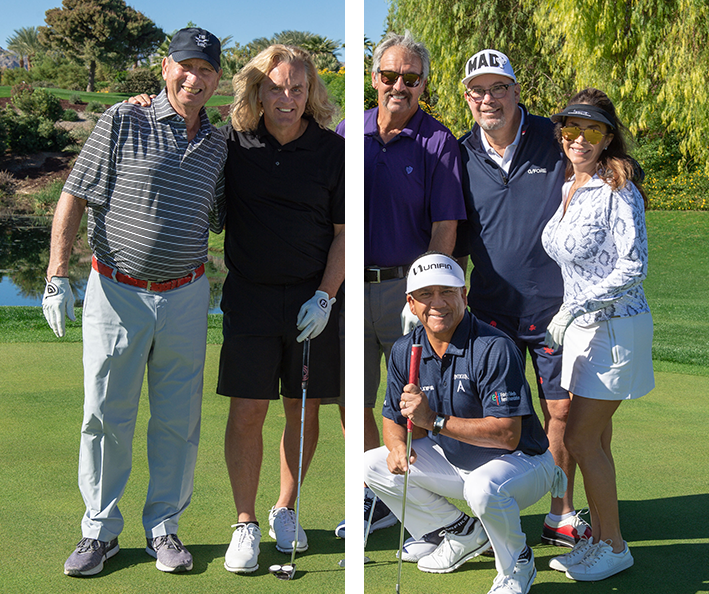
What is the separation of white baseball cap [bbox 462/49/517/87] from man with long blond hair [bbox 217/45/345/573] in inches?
22.0

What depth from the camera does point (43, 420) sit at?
3.87m

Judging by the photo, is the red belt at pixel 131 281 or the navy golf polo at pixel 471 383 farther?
the red belt at pixel 131 281

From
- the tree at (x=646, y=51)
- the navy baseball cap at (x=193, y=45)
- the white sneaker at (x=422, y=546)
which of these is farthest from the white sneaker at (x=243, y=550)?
the tree at (x=646, y=51)

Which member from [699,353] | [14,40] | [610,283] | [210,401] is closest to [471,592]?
[610,283]

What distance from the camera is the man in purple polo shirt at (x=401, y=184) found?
2879mm

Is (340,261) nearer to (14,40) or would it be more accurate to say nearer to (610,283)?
(610,283)

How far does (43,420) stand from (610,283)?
288 cm

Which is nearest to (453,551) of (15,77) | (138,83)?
(138,83)

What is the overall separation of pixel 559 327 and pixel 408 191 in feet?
2.56

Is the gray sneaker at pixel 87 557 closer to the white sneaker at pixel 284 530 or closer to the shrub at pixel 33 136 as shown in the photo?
the white sneaker at pixel 284 530

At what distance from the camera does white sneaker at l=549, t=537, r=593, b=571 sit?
8.29 feet

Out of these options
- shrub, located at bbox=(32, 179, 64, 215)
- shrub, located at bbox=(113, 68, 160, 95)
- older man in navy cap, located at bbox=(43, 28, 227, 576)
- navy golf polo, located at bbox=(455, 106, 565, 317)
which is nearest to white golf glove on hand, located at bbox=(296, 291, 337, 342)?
older man in navy cap, located at bbox=(43, 28, 227, 576)

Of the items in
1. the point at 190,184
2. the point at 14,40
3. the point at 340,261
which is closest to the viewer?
the point at 190,184

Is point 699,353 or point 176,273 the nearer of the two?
point 176,273
